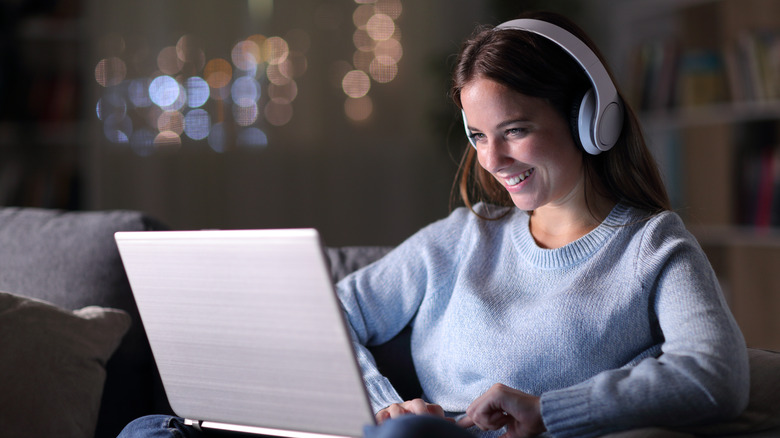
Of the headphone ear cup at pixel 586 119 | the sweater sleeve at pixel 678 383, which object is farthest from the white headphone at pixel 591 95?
the sweater sleeve at pixel 678 383

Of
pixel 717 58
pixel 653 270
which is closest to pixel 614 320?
pixel 653 270

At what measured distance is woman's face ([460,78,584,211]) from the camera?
1.10 m

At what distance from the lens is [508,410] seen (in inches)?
36.7

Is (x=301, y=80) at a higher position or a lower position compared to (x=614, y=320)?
higher

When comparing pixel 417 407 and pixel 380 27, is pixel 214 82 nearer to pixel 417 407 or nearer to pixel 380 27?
pixel 380 27

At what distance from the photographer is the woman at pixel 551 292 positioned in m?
0.90

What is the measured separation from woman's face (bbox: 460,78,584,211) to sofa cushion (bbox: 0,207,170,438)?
0.72 meters

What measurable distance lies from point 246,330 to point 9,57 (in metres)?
2.53

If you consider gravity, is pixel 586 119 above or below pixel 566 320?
above

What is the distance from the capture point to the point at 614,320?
1.04 meters

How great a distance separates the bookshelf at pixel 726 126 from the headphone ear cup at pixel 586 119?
1.67 meters

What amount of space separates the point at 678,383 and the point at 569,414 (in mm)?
130

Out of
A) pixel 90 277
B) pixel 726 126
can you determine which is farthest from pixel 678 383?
pixel 726 126

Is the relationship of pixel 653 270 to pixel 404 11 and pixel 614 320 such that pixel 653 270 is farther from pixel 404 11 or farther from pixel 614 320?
pixel 404 11
